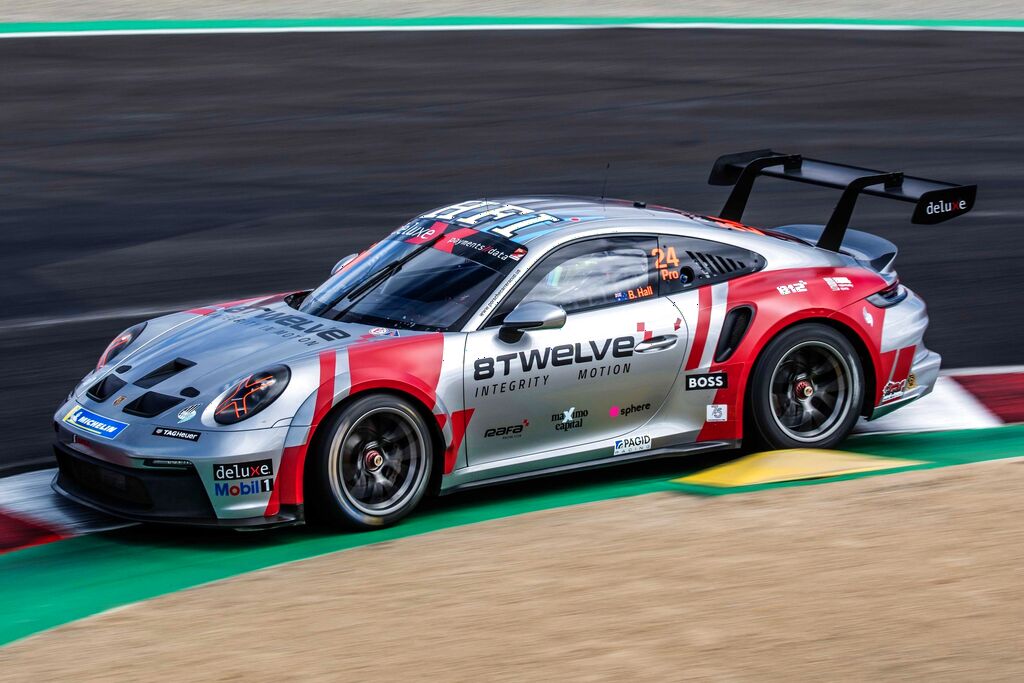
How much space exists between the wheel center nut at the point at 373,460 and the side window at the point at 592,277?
0.91m

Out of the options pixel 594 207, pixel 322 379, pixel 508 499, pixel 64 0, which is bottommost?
pixel 508 499

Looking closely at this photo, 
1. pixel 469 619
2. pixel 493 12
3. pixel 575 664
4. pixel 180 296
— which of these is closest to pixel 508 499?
pixel 469 619

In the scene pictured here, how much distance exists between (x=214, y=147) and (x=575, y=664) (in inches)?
442

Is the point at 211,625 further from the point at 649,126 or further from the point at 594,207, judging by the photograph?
the point at 649,126

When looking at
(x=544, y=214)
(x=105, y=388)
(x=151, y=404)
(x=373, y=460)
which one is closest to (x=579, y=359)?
(x=544, y=214)

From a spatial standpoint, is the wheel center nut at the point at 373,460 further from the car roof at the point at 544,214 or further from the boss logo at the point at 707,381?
the boss logo at the point at 707,381

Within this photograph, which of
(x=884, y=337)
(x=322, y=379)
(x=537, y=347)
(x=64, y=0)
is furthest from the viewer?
(x=64, y=0)

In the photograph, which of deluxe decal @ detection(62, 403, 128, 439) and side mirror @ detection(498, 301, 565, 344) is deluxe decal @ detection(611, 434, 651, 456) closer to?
side mirror @ detection(498, 301, 565, 344)

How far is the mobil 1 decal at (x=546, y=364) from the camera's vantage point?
6.49 meters

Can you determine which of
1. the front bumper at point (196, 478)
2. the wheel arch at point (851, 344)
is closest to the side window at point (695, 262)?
the wheel arch at point (851, 344)

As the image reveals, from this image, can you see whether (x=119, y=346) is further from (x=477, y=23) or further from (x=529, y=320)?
(x=477, y=23)

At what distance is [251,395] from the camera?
6.13 metres

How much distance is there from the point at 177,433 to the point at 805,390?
3263 mm

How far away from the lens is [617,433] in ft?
22.6
